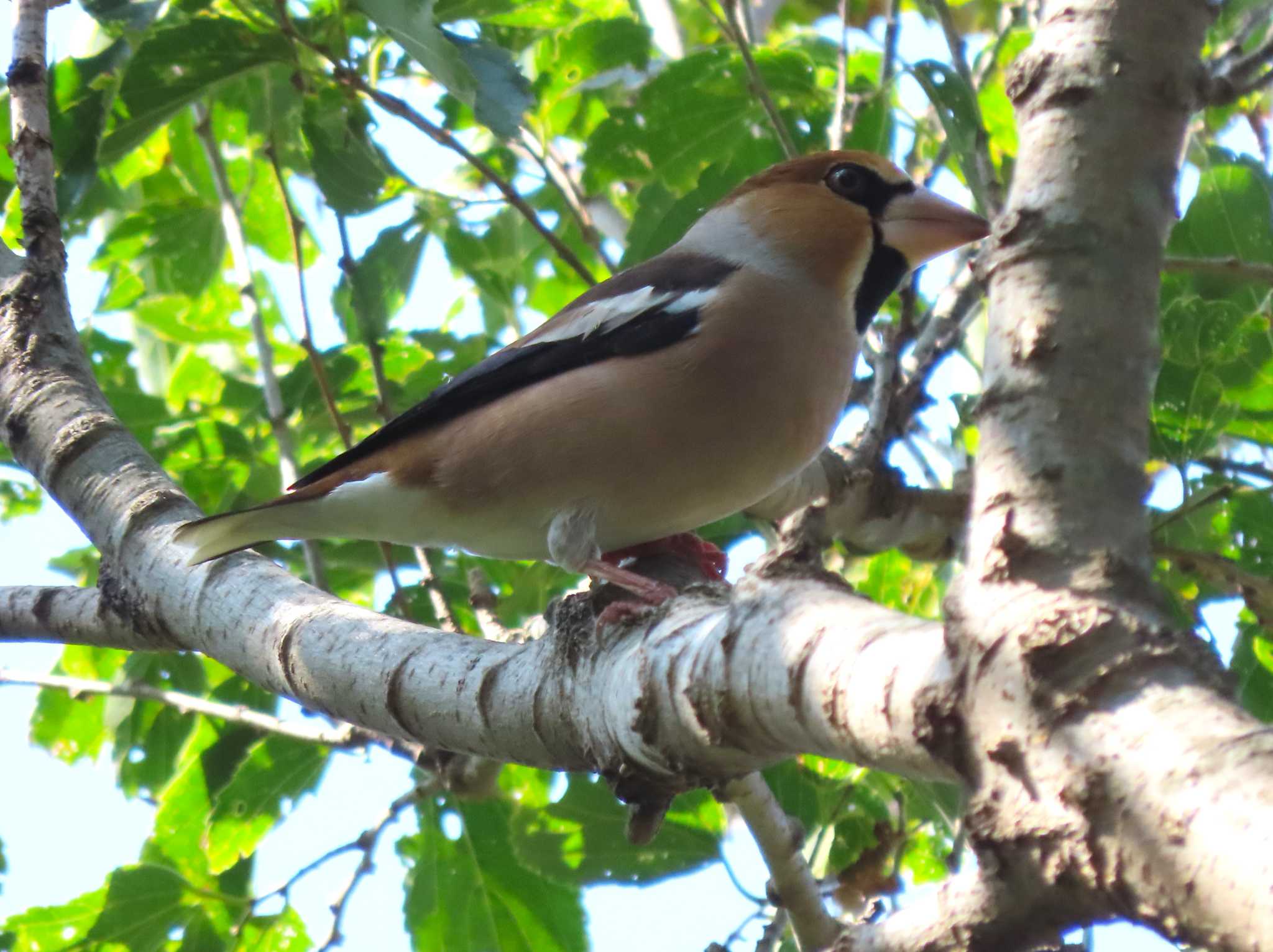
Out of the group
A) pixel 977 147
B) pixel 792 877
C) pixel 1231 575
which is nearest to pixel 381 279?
pixel 977 147

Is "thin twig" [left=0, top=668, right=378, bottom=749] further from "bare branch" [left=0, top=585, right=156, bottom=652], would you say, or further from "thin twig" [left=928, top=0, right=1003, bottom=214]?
"thin twig" [left=928, top=0, right=1003, bottom=214]

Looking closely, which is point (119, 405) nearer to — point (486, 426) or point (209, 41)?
point (209, 41)

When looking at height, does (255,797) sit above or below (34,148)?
below

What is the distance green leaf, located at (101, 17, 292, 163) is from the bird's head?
1.46 meters

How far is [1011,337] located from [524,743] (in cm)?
116

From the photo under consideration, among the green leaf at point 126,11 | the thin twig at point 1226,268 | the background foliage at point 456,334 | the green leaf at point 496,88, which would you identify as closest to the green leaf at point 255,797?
the background foliage at point 456,334

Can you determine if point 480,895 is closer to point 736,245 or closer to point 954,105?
point 736,245

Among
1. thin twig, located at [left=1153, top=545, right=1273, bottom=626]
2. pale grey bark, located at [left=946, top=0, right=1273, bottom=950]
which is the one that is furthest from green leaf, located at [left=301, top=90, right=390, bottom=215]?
pale grey bark, located at [left=946, top=0, right=1273, bottom=950]

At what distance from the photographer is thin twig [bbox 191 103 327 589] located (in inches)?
153

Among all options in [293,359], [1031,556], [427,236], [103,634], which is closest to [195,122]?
[293,359]

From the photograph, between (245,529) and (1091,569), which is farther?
(245,529)

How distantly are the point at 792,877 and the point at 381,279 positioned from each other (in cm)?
246

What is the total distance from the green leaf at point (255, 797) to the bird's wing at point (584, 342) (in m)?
0.86

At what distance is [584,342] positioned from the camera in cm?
343
